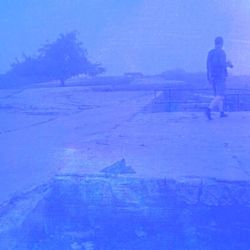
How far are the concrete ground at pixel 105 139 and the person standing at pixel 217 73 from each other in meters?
0.27


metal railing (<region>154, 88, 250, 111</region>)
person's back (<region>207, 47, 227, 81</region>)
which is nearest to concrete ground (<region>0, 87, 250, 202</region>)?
metal railing (<region>154, 88, 250, 111</region>)

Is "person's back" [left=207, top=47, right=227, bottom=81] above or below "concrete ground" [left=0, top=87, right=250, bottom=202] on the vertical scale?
above

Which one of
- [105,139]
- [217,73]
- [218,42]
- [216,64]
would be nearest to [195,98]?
[217,73]

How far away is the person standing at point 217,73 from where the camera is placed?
5.84 meters

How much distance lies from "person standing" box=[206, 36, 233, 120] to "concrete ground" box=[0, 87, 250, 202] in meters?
0.27

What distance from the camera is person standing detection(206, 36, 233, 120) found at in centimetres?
584

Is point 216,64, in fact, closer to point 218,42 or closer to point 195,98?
point 218,42

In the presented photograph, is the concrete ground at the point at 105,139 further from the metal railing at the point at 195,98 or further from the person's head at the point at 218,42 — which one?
the person's head at the point at 218,42

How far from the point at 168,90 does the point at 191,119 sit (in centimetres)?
55

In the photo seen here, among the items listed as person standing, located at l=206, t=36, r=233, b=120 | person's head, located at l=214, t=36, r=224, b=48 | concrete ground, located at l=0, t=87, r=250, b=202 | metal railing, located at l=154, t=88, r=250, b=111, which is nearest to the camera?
concrete ground, located at l=0, t=87, r=250, b=202

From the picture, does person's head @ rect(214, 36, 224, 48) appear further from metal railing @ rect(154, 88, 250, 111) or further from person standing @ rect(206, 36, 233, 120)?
metal railing @ rect(154, 88, 250, 111)

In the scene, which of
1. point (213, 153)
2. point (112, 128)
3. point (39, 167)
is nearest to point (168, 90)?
point (112, 128)

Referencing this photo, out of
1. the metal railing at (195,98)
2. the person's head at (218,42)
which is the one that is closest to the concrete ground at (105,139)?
the metal railing at (195,98)

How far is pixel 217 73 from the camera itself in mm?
6402
